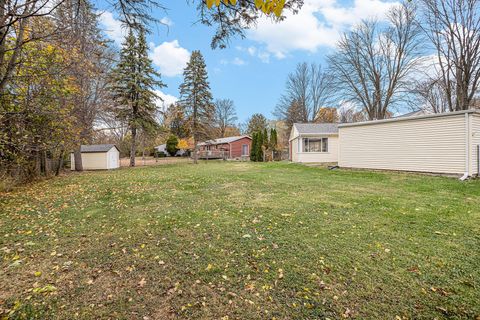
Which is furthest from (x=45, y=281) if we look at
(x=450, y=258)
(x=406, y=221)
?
(x=406, y=221)

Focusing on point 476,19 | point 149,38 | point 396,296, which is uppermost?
point 476,19

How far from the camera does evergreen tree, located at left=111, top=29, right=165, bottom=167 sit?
1882 centimetres

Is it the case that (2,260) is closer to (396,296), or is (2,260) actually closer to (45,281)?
(45,281)

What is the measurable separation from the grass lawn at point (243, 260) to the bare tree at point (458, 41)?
1381 centimetres

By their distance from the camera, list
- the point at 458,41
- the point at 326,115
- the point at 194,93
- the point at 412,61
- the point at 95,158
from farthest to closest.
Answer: the point at 326,115 < the point at 194,93 < the point at 412,61 < the point at 95,158 < the point at 458,41

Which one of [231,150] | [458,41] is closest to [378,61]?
[458,41]

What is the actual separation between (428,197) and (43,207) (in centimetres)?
961

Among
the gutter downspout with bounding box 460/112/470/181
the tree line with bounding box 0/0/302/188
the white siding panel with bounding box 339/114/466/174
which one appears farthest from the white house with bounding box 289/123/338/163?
the tree line with bounding box 0/0/302/188

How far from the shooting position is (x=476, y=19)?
1358 centimetres

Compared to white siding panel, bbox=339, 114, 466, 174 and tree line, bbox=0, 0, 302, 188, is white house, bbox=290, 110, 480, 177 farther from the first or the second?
tree line, bbox=0, 0, 302, 188

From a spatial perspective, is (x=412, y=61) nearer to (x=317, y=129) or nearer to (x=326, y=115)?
(x=317, y=129)

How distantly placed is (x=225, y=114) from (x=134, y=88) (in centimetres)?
2751

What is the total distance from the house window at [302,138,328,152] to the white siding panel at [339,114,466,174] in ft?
16.0

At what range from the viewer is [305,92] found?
30844 millimetres
